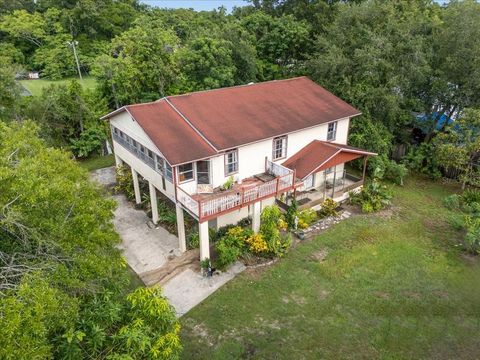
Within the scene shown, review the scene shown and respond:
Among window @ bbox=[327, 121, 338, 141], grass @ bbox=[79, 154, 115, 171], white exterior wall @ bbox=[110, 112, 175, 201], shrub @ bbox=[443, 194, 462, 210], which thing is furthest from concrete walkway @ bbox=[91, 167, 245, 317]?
shrub @ bbox=[443, 194, 462, 210]

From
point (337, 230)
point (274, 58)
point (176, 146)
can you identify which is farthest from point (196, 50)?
point (337, 230)

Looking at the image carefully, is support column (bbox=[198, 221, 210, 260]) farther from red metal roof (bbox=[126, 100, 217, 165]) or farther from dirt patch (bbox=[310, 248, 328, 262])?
dirt patch (bbox=[310, 248, 328, 262])

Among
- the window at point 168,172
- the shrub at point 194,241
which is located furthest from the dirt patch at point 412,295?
the window at point 168,172

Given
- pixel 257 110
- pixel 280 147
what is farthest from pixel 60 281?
pixel 257 110

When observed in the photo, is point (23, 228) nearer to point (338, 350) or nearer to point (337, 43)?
point (338, 350)

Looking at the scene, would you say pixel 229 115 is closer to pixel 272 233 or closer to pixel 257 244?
pixel 272 233
